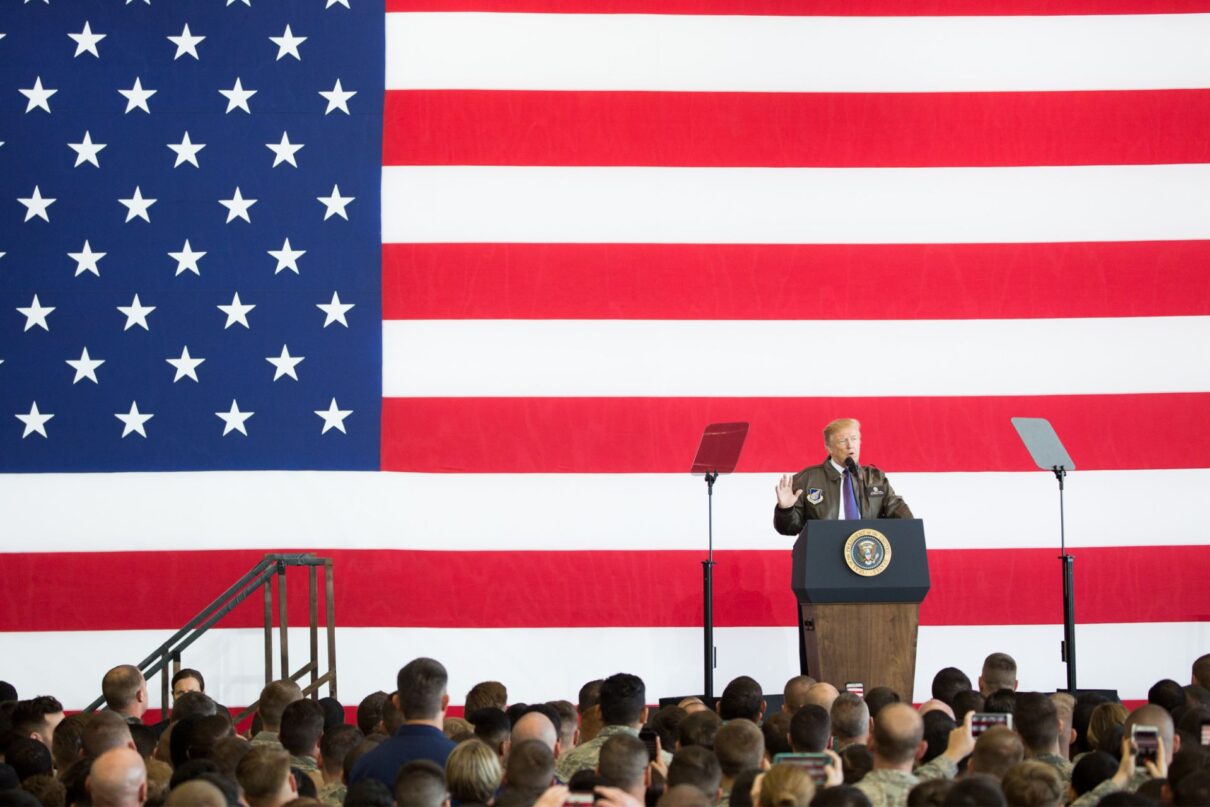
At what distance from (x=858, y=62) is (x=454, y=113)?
2.16 meters

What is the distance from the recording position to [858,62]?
815 centimetres

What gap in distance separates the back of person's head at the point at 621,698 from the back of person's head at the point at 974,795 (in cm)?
166

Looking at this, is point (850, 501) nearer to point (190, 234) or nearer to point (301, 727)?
point (301, 727)

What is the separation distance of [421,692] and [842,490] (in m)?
3.27

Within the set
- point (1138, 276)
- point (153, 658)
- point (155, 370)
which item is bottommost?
point (153, 658)

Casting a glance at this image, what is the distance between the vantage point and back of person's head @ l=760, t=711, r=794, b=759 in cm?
437

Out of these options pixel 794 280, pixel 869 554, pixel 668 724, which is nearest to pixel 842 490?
pixel 869 554

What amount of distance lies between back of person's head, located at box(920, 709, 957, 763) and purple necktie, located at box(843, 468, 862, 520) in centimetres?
231

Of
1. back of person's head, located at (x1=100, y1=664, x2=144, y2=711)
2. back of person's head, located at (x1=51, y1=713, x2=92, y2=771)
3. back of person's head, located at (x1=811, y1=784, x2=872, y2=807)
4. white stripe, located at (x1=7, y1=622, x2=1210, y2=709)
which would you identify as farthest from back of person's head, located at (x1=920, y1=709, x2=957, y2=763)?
white stripe, located at (x1=7, y1=622, x2=1210, y2=709)

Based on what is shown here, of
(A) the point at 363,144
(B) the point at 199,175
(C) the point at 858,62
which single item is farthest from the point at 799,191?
(B) the point at 199,175

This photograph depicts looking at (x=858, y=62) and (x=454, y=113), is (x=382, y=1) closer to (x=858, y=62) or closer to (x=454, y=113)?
(x=454, y=113)

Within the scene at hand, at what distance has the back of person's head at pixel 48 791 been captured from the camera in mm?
3631

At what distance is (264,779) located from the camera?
11.5ft

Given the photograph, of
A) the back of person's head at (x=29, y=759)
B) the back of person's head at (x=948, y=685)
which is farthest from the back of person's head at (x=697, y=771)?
the back of person's head at (x=948, y=685)
